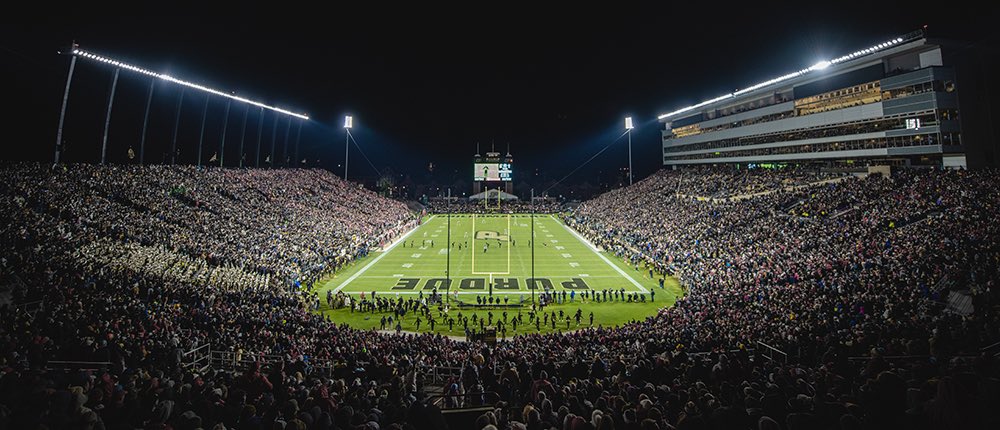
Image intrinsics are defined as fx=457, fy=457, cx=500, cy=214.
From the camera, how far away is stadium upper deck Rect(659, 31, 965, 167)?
38250 mm

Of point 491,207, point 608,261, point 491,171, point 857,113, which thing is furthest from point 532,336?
point 491,171

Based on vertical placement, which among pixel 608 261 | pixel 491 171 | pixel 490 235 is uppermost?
pixel 491 171

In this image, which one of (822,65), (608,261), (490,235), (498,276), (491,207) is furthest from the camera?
(491,207)

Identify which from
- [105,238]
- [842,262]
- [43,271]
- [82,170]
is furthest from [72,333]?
[82,170]

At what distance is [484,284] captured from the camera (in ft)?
106

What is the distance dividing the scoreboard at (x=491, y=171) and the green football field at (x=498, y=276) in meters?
37.8

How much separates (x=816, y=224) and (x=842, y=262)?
10665mm

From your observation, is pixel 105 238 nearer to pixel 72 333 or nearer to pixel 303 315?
pixel 303 315

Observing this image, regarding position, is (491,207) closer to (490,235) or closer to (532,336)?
(490,235)

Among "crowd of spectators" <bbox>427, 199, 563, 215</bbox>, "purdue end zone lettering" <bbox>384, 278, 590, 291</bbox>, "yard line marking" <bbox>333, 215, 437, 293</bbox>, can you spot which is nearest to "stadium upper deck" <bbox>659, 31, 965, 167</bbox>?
"purdue end zone lettering" <bbox>384, 278, 590, 291</bbox>

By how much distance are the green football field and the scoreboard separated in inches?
1490

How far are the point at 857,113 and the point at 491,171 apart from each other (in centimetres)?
5992

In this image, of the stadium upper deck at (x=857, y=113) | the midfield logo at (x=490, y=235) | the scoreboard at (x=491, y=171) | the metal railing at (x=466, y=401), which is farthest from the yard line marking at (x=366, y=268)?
the stadium upper deck at (x=857, y=113)

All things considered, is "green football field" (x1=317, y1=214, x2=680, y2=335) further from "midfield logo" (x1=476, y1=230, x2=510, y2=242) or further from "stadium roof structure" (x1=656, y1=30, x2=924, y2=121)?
"stadium roof structure" (x1=656, y1=30, x2=924, y2=121)
